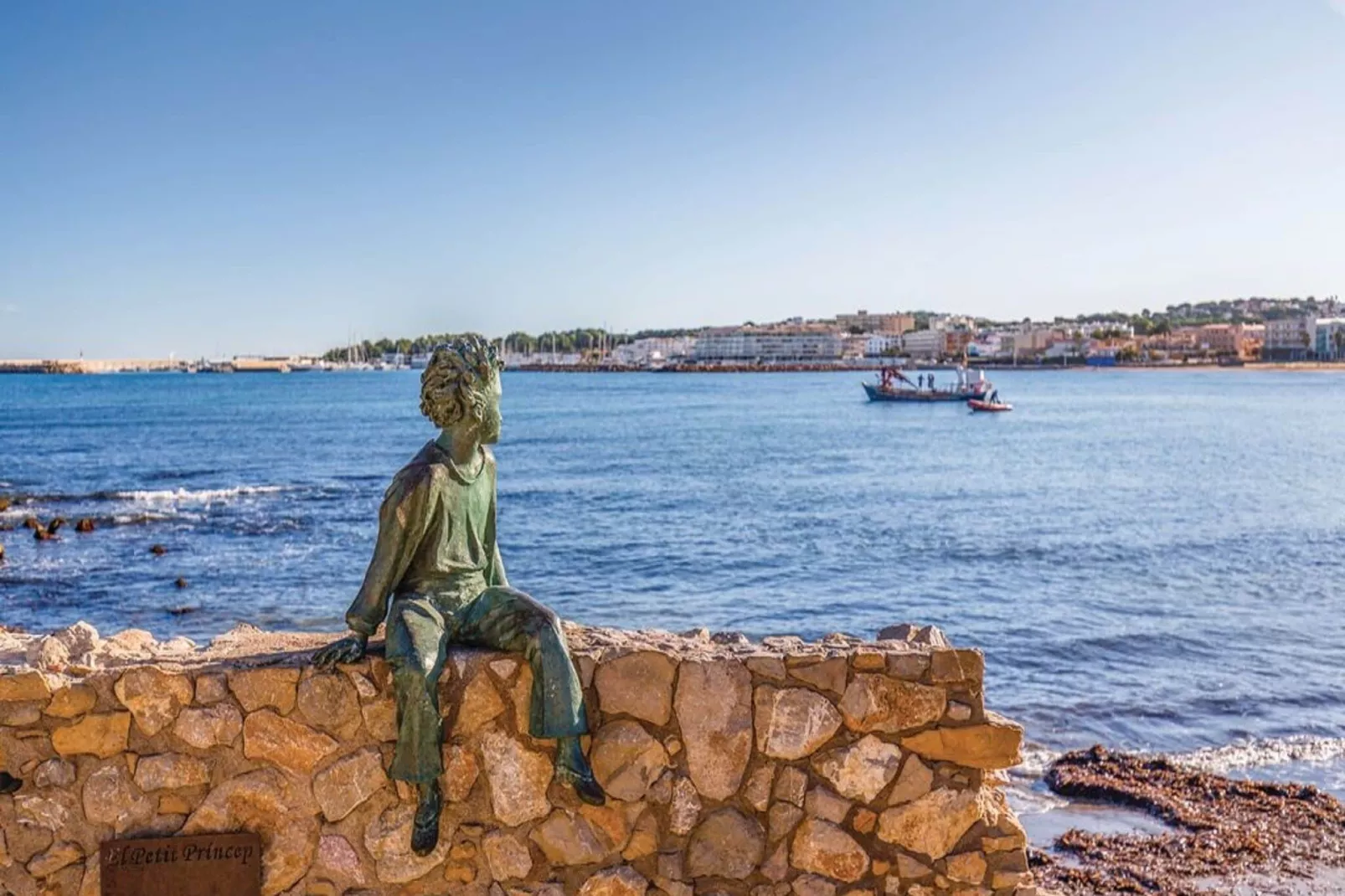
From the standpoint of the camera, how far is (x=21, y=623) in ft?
53.8

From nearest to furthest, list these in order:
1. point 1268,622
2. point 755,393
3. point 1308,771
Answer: point 1308,771 → point 1268,622 → point 755,393

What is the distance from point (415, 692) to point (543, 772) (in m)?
0.57

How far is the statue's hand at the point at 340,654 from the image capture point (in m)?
3.93

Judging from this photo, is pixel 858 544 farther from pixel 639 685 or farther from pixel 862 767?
pixel 639 685

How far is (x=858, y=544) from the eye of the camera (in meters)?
23.5

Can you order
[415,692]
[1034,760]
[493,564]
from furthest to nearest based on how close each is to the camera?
[1034,760] < [493,564] < [415,692]

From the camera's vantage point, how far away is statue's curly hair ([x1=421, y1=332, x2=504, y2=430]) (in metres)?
4.13

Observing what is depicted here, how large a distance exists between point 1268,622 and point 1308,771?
699cm

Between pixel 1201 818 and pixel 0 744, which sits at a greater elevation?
pixel 0 744

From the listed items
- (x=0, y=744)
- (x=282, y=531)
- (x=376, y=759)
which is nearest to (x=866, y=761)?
(x=376, y=759)

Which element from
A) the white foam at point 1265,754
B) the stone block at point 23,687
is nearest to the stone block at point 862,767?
the stone block at point 23,687

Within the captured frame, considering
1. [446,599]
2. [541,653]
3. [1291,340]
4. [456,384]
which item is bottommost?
[541,653]

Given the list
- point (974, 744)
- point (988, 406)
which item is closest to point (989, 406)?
point (988, 406)

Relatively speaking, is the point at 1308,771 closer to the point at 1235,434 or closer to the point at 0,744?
the point at 0,744
